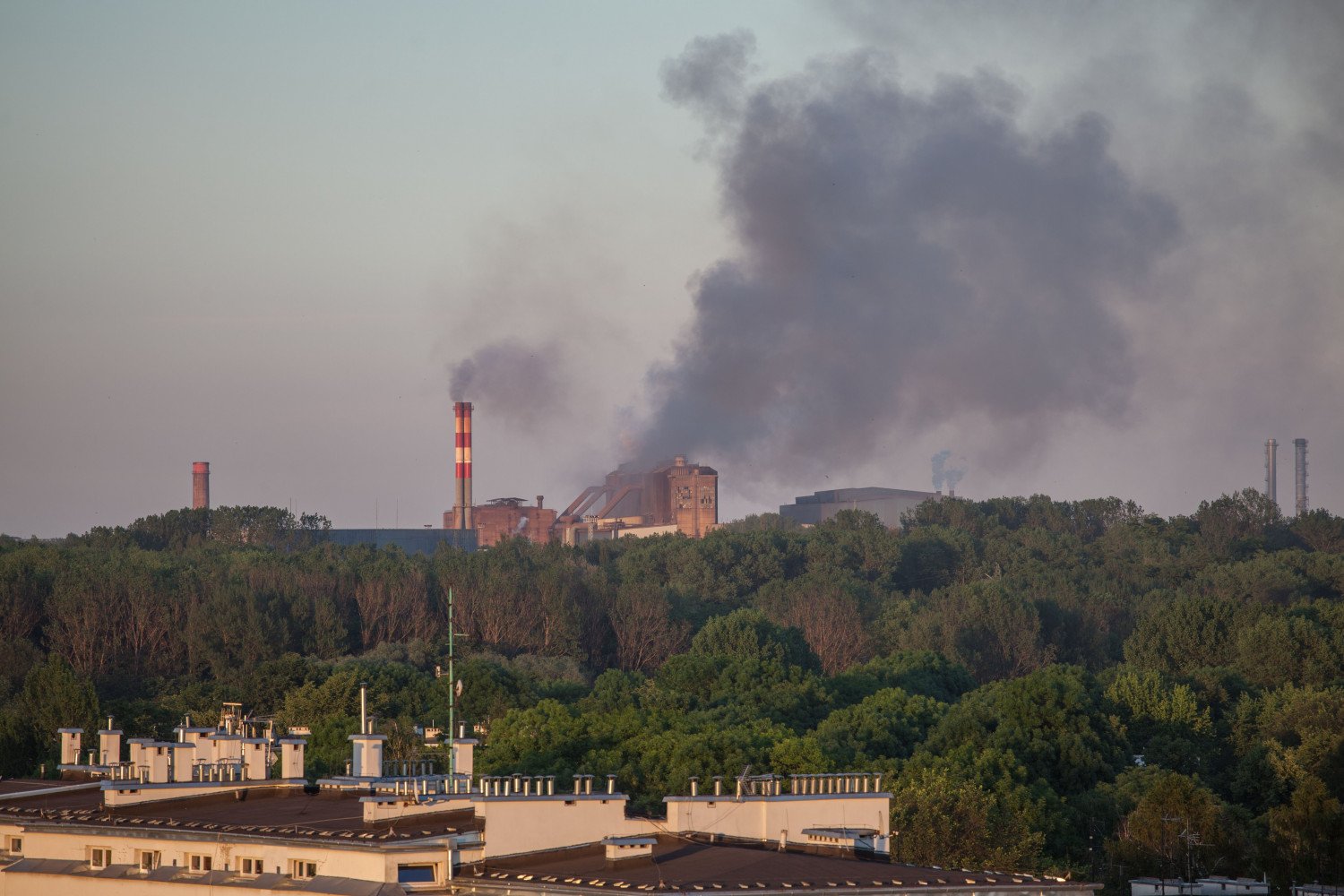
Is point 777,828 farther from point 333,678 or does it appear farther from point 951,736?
point 333,678

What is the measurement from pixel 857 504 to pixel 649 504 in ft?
69.8

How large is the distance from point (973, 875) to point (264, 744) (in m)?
11.9

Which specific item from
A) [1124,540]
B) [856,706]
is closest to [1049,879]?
[856,706]

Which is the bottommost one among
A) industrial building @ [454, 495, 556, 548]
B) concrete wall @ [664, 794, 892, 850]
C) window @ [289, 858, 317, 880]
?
window @ [289, 858, 317, 880]

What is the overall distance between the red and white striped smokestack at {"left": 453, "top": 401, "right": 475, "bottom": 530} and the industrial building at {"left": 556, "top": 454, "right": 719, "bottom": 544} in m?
8.18

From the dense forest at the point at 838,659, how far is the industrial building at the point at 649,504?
10.3 metres

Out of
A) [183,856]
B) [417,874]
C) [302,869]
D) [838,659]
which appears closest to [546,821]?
[417,874]

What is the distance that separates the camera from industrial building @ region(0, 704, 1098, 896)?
23453mm

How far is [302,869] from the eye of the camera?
2462 cm

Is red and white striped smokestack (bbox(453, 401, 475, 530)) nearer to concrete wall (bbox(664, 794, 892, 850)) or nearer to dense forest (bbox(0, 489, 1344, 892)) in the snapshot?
dense forest (bbox(0, 489, 1344, 892))

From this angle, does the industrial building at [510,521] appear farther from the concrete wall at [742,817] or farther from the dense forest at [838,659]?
the concrete wall at [742,817]

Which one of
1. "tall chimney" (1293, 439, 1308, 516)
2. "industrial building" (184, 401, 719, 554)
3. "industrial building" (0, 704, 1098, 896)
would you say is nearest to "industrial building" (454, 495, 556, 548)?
"industrial building" (184, 401, 719, 554)

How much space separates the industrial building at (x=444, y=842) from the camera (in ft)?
76.9

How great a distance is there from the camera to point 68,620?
96.5 meters
